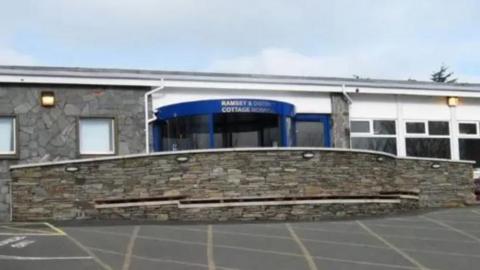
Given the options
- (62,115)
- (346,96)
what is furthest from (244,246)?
(346,96)

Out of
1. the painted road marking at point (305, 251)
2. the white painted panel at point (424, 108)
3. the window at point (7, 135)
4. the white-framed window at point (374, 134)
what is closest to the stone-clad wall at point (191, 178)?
the painted road marking at point (305, 251)

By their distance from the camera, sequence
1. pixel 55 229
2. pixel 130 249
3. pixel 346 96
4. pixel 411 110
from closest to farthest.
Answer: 1. pixel 130 249
2. pixel 55 229
3. pixel 346 96
4. pixel 411 110

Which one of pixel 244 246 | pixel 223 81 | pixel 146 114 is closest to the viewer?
pixel 244 246

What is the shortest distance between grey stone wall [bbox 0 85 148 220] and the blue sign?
1064 mm

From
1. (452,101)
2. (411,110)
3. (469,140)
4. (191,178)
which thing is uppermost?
(452,101)

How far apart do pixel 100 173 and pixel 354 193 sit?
5621mm

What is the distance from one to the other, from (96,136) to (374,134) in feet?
27.4

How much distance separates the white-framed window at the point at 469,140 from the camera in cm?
2342

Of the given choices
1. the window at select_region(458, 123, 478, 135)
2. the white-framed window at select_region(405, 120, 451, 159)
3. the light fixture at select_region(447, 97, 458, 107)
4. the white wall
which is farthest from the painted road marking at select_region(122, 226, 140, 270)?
the window at select_region(458, 123, 478, 135)

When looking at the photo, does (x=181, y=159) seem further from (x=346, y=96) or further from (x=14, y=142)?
(x=346, y=96)

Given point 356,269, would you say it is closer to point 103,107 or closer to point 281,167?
point 281,167

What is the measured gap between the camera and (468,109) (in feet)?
77.4

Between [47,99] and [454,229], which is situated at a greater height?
[47,99]

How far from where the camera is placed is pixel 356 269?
10.3 m
